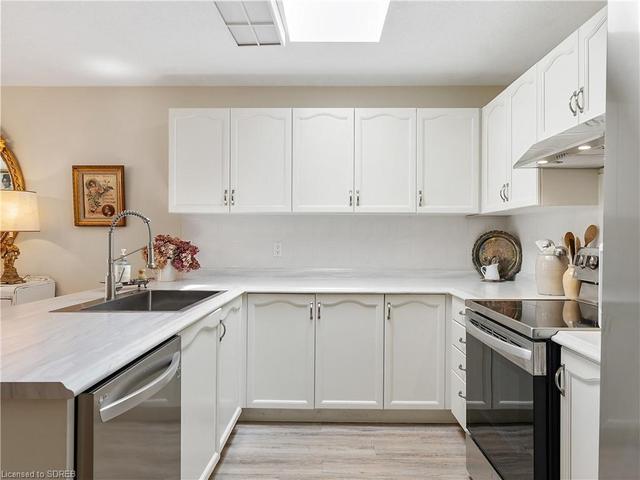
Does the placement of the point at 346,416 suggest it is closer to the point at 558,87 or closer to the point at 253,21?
the point at 558,87

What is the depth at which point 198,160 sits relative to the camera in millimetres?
3182

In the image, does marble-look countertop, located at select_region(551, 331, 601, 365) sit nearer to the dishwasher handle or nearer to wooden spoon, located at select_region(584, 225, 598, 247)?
wooden spoon, located at select_region(584, 225, 598, 247)

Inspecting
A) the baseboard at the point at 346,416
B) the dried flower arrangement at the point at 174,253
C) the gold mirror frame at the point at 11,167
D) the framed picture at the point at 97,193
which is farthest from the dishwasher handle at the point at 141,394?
the gold mirror frame at the point at 11,167

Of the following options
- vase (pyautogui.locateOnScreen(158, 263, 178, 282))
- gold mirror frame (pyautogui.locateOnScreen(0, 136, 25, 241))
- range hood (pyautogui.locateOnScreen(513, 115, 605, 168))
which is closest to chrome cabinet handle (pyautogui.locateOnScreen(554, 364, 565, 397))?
range hood (pyautogui.locateOnScreen(513, 115, 605, 168))

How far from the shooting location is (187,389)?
5.56ft

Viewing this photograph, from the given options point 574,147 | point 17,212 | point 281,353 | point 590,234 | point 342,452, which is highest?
point 574,147

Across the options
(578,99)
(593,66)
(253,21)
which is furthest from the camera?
(253,21)

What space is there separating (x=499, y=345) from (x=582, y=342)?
433mm

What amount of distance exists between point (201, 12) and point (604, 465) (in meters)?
2.58

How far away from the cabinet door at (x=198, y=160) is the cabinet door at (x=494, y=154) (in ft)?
5.91

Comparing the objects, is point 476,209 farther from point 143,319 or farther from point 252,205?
point 143,319

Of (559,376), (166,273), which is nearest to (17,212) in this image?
(166,273)

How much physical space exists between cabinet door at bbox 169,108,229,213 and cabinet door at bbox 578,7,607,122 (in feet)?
7.19

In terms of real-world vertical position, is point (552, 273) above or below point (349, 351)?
above
